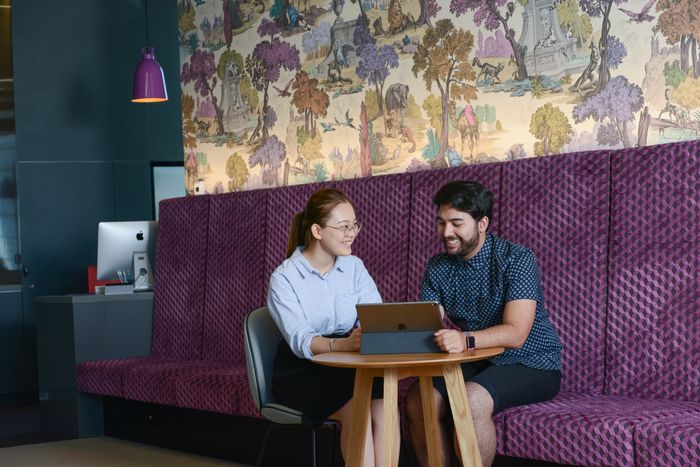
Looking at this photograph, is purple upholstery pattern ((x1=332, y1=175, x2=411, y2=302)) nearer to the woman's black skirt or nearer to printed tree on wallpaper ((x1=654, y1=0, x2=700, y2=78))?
the woman's black skirt

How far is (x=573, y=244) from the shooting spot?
3.92m

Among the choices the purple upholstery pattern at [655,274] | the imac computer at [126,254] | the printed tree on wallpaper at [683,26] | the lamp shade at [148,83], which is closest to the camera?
the purple upholstery pattern at [655,274]

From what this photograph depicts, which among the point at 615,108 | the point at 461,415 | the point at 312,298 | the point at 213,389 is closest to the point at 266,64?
the point at 213,389

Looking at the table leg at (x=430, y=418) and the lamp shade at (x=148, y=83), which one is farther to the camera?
the lamp shade at (x=148, y=83)

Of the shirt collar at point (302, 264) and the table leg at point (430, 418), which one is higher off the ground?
the shirt collar at point (302, 264)

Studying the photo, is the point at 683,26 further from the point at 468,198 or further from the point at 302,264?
the point at 302,264

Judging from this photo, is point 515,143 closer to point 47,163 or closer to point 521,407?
point 521,407

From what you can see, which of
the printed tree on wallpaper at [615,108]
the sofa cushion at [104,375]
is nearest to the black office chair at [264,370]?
the printed tree on wallpaper at [615,108]

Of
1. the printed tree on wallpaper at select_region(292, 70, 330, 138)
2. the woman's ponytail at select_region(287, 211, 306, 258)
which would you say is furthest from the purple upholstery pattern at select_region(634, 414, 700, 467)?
the printed tree on wallpaper at select_region(292, 70, 330, 138)

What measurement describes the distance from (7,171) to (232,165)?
2583 mm

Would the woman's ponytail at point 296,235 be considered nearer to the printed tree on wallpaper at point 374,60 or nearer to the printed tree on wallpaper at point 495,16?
the printed tree on wallpaper at point 495,16

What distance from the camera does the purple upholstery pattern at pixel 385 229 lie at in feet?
15.1

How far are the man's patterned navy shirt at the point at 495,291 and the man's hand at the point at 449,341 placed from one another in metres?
0.44

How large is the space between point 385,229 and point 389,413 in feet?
5.38
